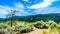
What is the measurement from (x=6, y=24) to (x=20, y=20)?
0.21 metres

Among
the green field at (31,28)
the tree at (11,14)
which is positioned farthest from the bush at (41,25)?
the tree at (11,14)

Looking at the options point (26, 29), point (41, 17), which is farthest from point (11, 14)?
point (41, 17)

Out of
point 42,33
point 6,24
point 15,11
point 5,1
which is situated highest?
point 5,1

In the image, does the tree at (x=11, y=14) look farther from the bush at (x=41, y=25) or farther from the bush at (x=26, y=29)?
the bush at (x=41, y=25)

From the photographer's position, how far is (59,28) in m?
2.21

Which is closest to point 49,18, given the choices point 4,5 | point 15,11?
point 15,11

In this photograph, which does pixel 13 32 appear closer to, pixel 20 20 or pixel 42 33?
A: pixel 20 20

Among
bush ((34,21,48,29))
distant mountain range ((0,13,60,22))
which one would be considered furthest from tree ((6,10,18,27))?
bush ((34,21,48,29))

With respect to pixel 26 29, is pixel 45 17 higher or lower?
higher

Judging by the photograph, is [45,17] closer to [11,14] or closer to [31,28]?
[31,28]

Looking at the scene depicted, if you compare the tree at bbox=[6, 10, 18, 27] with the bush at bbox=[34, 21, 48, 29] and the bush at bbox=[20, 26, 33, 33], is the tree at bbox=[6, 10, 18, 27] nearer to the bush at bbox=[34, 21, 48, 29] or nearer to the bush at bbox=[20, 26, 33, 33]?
the bush at bbox=[20, 26, 33, 33]

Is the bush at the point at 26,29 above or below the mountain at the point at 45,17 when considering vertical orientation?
below

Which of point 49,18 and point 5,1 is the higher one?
point 5,1

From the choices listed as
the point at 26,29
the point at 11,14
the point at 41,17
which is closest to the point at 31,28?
the point at 26,29
